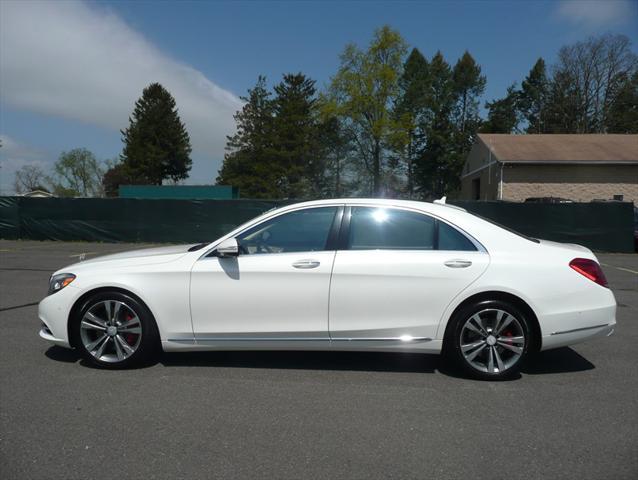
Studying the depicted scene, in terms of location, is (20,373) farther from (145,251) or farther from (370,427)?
(370,427)

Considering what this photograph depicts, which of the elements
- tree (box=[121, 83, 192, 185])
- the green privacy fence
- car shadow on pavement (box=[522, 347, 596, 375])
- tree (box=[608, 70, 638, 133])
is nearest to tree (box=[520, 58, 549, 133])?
tree (box=[608, 70, 638, 133])

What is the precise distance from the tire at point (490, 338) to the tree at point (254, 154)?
50.0 meters

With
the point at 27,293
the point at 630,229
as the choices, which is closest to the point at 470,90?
the point at 630,229

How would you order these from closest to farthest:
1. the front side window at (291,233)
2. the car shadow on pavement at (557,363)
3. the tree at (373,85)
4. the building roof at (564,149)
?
the front side window at (291,233), the car shadow on pavement at (557,363), the building roof at (564,149), the tree at (373,85)

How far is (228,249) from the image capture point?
165 inches

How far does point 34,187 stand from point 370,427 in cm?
7569

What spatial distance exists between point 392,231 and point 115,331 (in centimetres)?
262

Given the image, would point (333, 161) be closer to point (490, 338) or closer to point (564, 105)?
point (564, 105)

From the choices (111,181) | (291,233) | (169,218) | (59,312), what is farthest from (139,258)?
(111,181)

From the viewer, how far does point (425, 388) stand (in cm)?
403

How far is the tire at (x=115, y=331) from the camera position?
14.1 feet

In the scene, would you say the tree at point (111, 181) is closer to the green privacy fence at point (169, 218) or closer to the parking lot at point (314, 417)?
the green privacy fence at point (169, 218)

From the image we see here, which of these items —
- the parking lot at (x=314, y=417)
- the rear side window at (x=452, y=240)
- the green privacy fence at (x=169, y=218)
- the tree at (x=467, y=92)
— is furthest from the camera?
the tree at (x=467, y=92)

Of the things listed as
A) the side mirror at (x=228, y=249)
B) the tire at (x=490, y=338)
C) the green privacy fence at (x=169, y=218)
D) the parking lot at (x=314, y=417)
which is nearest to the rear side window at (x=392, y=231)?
the tire at (x=490, y=338)
